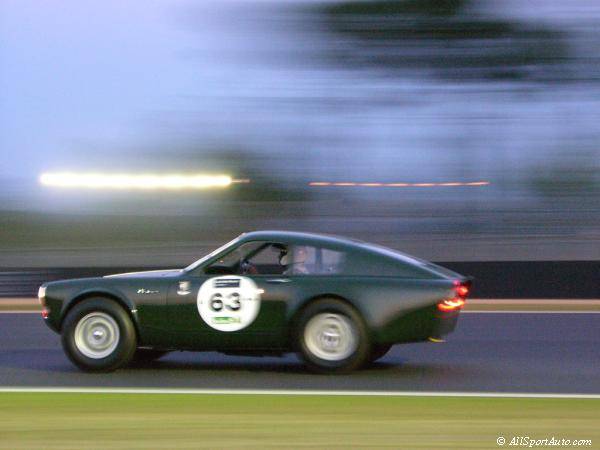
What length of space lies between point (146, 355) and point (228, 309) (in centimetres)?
124

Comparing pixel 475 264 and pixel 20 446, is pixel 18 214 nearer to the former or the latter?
pixel 475 264

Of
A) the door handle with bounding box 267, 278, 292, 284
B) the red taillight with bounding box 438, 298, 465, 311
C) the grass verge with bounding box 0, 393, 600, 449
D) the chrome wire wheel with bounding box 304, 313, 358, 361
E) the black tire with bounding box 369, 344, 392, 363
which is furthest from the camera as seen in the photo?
the black tire with bounding box 369, 344, 392, 363

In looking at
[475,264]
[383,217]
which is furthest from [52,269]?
[475,264]

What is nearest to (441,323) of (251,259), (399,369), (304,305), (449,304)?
(449,304)

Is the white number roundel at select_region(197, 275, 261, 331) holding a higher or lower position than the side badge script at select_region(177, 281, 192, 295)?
lower

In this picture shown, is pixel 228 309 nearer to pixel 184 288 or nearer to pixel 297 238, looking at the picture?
pixel 184 288

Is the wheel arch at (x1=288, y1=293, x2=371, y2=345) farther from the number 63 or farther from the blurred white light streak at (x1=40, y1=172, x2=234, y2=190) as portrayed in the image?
the blurred white light streak at (x1=40, y1=172, x2=234, y2=190)

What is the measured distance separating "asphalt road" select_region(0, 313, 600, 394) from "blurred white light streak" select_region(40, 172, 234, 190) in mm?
8605

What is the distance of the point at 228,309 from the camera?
9680mm

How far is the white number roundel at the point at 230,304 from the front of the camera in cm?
966

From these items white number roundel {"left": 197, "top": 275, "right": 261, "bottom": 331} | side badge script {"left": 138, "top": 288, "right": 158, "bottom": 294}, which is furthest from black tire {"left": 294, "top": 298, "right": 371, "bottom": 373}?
side badge script {"left": 138, "top": 288, "right": 158, "bottom": 294}

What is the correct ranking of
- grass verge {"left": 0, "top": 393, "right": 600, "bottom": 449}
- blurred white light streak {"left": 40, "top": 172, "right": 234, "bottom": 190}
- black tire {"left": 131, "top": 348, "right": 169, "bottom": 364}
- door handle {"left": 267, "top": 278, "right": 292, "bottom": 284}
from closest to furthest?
grass verge {"left": 0, "top": 393, "right": 600, "bottom": 449}, door handle {"left": 267, "top": 278, "right": 292, "bottom": 284}, black tire {"left": 131, "top": 348, "right": 169, "bottom": 364}, blurred white light streak {"left": 40, "top": 172, "right": 234, "bottom": 190}

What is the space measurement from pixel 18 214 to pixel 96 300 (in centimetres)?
1309

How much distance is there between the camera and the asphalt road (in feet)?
30.0
